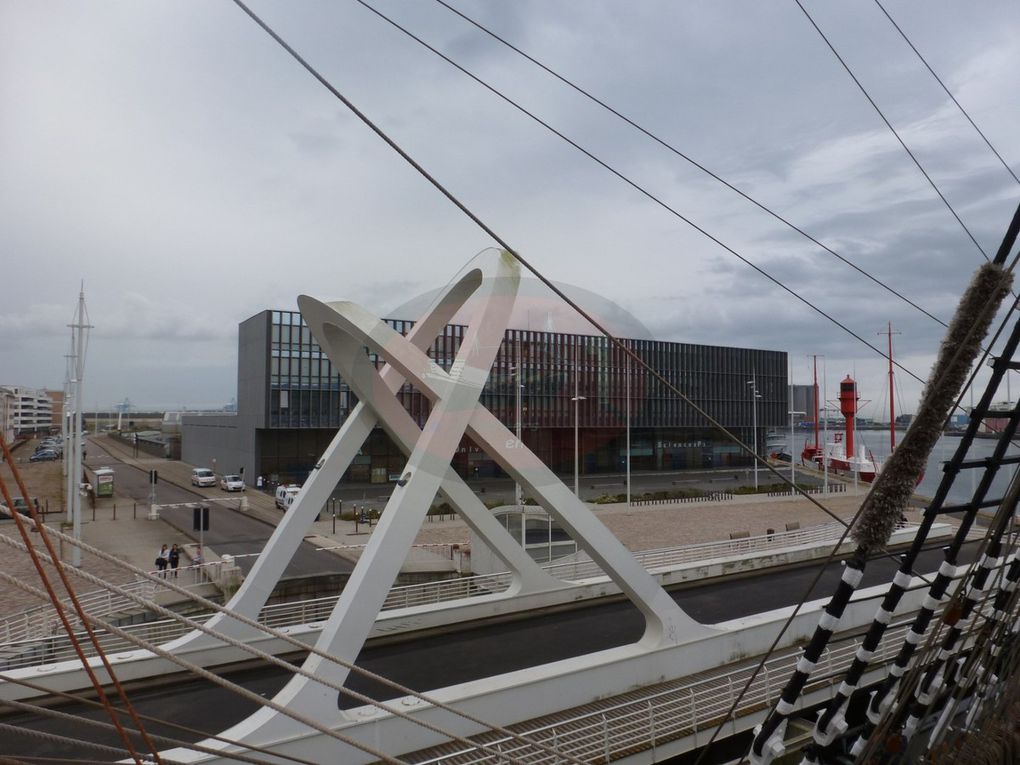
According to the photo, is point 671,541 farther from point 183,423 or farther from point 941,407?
point 183,423

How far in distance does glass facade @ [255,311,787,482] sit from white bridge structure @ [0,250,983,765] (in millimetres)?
18282

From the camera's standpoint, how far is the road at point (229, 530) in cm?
1788

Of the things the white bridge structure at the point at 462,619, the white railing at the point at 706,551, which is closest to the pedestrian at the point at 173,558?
the white bridge structure at the point at 462,619

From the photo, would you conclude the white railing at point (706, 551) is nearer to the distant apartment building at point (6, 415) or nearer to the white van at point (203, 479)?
the distant apartment building at point (6, 415)

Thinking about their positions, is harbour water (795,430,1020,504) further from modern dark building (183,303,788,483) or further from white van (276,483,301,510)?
white van (276,483,301,510)

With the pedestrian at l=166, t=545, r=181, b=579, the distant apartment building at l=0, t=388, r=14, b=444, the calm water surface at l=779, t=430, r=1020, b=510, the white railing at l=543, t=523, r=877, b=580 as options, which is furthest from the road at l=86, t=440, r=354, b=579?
the calm water surface at l=779, t=430, r=1020, b=510

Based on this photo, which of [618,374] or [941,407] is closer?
[941,407]

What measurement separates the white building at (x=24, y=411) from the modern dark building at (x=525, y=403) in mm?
24814

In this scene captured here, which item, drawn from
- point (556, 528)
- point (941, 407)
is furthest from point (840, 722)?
point (556, 528)

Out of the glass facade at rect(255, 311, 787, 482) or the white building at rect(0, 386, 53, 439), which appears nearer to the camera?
the white building at rect(0, 386, 53, 439)

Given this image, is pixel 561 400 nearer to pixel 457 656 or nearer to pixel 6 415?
pixel 457 656

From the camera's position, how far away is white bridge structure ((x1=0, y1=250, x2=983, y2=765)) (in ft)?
23.5

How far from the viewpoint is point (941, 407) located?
4.46m

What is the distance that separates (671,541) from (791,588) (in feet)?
29.9
